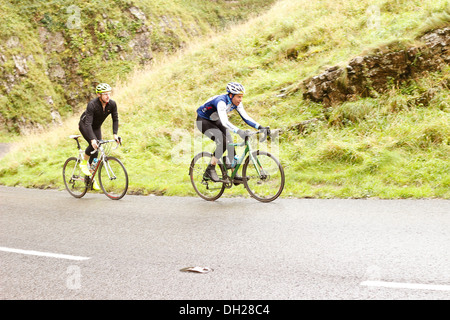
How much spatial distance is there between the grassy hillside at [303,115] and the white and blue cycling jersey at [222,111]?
1.71 meters

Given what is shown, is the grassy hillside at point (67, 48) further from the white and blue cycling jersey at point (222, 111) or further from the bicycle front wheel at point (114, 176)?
the white and blue cycling jersey at point (222, 111)

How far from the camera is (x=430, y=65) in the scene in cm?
1116

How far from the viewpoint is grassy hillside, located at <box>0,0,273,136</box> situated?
35969mm

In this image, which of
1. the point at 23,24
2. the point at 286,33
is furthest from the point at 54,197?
the point at 23,24

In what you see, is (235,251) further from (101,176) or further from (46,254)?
(101,176)

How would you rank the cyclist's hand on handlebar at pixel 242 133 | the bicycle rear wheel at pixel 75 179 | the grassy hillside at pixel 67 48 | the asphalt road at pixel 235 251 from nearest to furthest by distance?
the asphalt road at pixel 235 251 < the cyclist's hand on handlebar at pixel 242 133 < the bicycle rear wheel at pixel 75 179 < the grassy hillside at pixel 67 48

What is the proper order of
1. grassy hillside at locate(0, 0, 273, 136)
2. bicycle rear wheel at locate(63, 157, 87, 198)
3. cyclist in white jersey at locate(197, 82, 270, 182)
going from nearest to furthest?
cyclist in white jersey at locate(197, 82, 270, 182)
bicycle rear wheel at locate(63, 157, 87, 198)
grassy hillside at locate(0, 0, 273, 136)

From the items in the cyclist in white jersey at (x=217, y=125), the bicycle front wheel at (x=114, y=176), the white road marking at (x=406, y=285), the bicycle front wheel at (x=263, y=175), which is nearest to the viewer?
the white road marking at (x=406, y=285)

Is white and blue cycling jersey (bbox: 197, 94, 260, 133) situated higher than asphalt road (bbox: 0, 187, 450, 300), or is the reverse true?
white and blue cycling jersey (bbox: 197, 94, 260, 133)

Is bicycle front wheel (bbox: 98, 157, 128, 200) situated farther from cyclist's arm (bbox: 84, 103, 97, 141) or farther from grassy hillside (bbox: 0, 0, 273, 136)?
grassy hillside (bbox: 0, 0, 273, 136)

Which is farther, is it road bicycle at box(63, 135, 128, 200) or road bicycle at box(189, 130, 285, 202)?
road bicycle at box(63, 135, 128, 200)

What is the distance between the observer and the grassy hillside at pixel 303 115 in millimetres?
9070

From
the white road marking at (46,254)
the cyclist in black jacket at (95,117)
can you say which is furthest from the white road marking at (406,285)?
the cyclist in black jacket at (95,117)

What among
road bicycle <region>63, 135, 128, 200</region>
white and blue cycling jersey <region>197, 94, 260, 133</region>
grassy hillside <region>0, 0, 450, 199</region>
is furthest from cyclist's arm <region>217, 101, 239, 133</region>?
road bicycle <region>63, 135, 128, 200</region>
